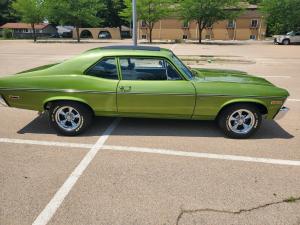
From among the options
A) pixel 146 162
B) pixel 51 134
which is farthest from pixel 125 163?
pixel 51 134

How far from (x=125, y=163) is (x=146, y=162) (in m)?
0.30

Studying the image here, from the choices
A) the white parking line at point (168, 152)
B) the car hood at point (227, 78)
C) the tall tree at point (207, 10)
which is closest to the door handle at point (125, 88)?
the white parking line at point (168, 152)

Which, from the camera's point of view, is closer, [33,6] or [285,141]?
[285,141]

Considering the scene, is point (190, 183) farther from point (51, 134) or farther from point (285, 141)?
point (51, 134)

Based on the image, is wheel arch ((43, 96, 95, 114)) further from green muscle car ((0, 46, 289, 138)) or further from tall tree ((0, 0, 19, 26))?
tall tree ((0, 0, 19, 26))

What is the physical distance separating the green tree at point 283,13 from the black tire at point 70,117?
135 ft

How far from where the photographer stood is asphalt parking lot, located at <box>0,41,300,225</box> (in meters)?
3.07

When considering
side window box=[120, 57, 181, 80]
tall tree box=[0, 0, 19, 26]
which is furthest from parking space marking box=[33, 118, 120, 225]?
tall tree box=[0, 0, 19, 26]

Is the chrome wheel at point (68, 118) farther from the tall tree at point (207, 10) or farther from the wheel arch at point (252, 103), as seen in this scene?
the tall tree at point (207, 10)

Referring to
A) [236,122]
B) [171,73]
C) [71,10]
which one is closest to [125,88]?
[171,73]

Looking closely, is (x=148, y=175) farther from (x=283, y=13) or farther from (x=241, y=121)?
(x=283, y=13)

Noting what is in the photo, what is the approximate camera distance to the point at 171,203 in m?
3.25

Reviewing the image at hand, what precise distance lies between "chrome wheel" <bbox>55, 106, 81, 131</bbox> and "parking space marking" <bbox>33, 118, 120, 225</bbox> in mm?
502

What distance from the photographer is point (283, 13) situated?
3988 cm
